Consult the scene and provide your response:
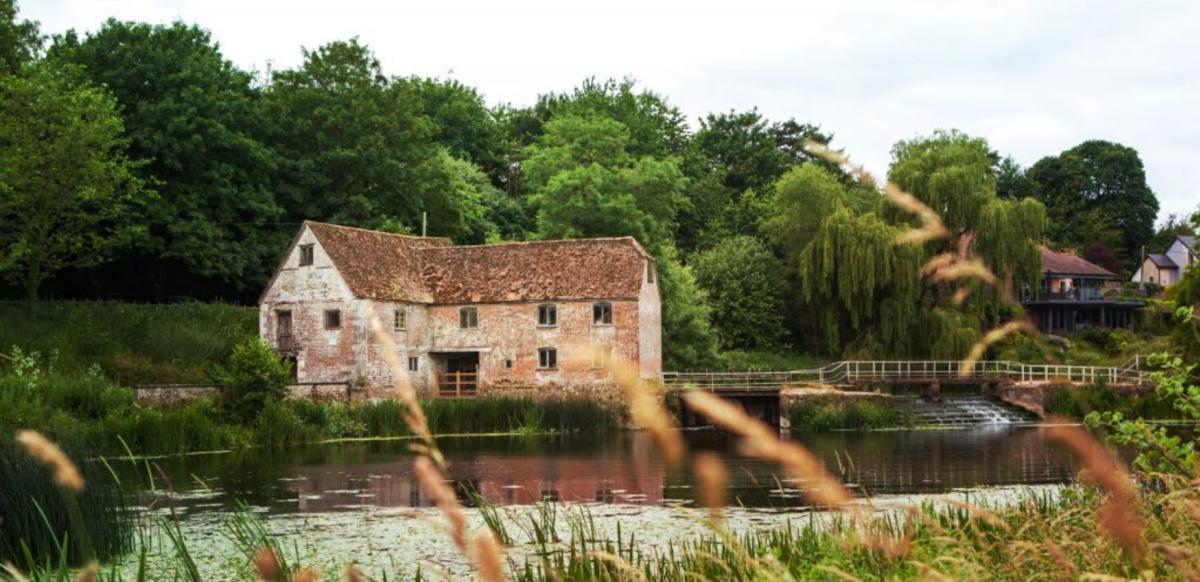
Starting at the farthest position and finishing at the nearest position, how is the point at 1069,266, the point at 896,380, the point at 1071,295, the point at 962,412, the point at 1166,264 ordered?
the point at 1166,264 → the point at 1069,266 → the point at 1071,295 → the point at 896,380 → the point at 962,412

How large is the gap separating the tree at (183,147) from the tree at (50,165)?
11.0ft

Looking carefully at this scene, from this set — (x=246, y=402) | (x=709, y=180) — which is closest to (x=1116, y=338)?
(x=709, y=180)

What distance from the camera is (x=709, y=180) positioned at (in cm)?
7025

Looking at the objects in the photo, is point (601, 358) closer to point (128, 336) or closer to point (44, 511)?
point (44, 511)

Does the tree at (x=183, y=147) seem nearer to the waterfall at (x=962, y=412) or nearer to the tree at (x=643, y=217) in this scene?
the tree at (x=643, y=217)

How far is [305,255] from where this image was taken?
1809 inches

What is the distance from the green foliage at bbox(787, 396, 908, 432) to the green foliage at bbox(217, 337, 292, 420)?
17132mm

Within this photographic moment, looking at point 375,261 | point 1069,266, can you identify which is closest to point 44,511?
point 375,261

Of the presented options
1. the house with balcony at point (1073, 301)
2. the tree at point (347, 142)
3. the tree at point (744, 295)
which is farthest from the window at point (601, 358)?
the house with balcony at point (1073, 301)

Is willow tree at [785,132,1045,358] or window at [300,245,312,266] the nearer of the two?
window at [300,245,312,266]

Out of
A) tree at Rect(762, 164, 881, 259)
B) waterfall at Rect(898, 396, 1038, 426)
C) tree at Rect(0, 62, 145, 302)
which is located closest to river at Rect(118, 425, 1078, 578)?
waterfall at Rect(898, 396, 1038, 426)

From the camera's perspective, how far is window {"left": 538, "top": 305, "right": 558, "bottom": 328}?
153 ft

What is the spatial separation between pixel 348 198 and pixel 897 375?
911 inches

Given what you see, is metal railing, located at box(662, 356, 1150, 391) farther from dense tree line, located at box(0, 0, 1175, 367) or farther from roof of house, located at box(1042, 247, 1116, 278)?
roof of house, located at box(1042, 247, 1116, 278)
